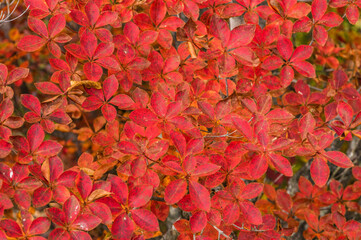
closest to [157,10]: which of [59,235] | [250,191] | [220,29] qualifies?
[220,29]

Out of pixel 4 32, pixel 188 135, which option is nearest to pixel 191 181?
pixel 188 135

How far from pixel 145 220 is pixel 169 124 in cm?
32

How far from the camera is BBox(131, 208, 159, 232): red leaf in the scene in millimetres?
1048

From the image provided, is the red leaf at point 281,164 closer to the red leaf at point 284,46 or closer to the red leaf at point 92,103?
the red leaf at point 284,46

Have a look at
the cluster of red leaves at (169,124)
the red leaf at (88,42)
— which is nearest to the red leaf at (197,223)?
the cluster of red leaves at (169,124)

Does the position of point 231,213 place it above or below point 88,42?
below

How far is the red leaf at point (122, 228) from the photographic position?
40.4 inches

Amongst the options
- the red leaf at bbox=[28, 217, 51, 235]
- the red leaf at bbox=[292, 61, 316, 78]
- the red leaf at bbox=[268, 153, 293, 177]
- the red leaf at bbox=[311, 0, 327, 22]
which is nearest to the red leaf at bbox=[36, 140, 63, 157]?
the red leaf at bbox=[28, 217, 51, 235]

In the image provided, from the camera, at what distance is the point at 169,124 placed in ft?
3.75

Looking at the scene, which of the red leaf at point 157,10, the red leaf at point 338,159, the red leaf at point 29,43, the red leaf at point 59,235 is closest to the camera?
the red leaf at point 59,235

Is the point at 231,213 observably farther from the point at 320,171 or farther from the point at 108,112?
the point at 108,112

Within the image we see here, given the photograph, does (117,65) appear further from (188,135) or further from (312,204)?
(312,204)

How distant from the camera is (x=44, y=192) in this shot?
110cm

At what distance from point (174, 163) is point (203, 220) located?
0.22 meters
